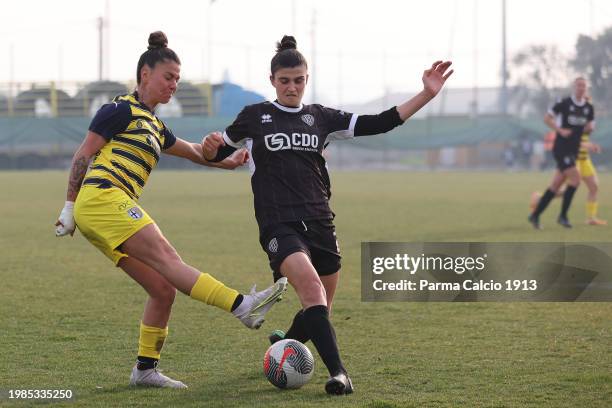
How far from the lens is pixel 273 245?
19.0 feet

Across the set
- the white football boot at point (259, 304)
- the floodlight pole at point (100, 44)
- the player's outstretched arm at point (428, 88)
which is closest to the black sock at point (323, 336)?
the white football boot at point (259, 304)

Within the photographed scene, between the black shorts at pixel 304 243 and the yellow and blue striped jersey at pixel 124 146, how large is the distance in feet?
2.42

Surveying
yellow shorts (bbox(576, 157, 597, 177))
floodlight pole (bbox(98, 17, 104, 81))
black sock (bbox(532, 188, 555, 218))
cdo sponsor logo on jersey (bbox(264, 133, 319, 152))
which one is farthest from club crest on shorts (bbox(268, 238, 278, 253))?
floodlight pole (bbox(98, 17, 104, 81))

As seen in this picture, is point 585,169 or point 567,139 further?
point 585,169

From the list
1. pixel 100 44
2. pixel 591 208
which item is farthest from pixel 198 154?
pixel 100 44

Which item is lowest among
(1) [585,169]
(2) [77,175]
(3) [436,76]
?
(1) [585,169]

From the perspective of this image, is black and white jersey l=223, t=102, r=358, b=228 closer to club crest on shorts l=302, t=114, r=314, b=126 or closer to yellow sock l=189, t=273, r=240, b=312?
club crest on shorts l=302, t=114, r=314, b=126

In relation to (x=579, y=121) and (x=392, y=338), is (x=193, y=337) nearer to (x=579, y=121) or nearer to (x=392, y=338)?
(x=392, y=338)

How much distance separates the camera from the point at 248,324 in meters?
5.43

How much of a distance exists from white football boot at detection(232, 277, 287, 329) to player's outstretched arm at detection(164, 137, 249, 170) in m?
1.15

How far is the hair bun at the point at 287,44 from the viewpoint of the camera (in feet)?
19.8

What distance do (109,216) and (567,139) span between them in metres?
12.0

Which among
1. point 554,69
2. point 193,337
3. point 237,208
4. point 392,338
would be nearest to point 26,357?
point 193,337

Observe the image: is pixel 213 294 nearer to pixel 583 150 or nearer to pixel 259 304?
pixel 259 304
